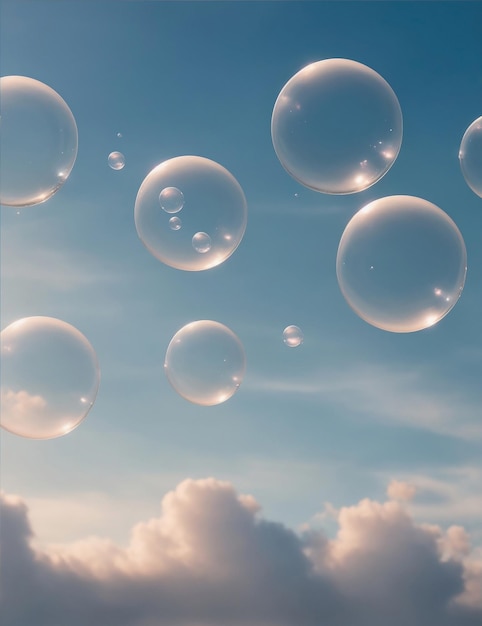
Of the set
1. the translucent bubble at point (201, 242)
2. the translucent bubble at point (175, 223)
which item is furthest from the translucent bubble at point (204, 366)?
the translucent bubble at point (175, 223)

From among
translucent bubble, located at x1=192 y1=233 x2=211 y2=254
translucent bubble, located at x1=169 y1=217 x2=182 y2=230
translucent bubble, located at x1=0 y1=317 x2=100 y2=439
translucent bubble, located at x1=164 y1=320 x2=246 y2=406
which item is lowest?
translucent bubble, located at x1=0 y1=317 x2=100 y2=439

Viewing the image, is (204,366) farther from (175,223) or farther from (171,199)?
(171,199)

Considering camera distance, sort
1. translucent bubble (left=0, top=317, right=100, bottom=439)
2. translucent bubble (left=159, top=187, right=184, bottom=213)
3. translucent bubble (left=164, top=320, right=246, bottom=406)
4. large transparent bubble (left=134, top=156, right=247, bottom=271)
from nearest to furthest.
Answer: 1. translucent bubble (left=0, top=317, right=100, bottom=439)
2. translucent bubble (left=159, top=187, right=184, bottom=213)
3. large transparent bubble (left=134, top=156, right=247, bottom=271)
4. translucent bubble (left=164, top=320, right=246, bottom=406)

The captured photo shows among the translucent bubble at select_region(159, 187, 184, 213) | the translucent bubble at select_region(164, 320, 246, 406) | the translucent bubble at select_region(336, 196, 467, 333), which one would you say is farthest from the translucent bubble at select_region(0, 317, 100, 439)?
the translucent bubble at select_region(336, 196, 467, 333)

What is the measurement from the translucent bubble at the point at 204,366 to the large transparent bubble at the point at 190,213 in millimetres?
2485

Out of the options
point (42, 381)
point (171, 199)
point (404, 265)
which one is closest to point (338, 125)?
point (404, 265)

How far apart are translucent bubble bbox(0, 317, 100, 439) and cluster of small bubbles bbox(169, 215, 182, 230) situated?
3.27 metres

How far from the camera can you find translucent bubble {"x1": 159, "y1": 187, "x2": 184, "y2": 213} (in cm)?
1386

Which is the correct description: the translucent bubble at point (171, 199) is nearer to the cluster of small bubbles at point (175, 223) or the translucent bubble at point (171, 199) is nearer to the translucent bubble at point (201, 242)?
the cluster of small bubbles at point (175, 223)

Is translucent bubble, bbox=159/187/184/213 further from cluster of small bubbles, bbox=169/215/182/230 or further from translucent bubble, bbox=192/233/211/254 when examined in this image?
translucent bubble, bbox=192/233/211/254

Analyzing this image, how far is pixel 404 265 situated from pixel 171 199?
5176 millimetres

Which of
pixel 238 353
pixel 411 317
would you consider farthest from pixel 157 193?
pixel 411 317

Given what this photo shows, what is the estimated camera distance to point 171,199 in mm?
13867

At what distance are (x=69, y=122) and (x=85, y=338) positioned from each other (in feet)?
14.9
